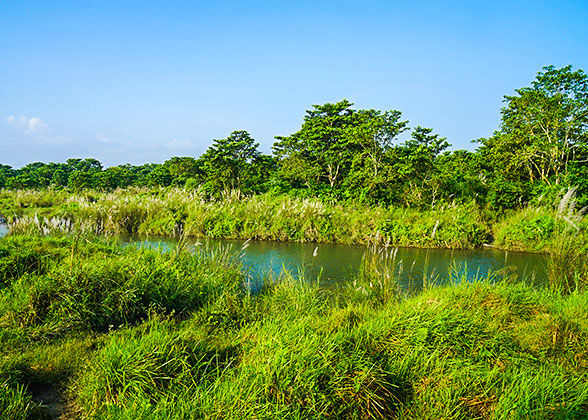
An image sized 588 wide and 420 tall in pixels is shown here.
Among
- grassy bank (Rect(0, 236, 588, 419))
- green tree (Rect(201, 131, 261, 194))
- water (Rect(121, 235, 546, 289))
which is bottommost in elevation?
water (Rect(121, 235, 546, 289))

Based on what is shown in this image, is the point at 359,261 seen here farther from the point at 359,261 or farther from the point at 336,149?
the point at 336,149

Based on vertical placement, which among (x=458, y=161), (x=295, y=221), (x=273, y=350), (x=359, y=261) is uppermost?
(x=458, y=161)

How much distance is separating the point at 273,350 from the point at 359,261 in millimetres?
7278

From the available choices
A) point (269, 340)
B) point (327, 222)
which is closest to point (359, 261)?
point (327, 222)

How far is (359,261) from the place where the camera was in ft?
32.4

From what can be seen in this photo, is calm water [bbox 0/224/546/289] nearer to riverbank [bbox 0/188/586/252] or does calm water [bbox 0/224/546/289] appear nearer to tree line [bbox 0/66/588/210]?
riverbank [bbox 0/188/586/252]

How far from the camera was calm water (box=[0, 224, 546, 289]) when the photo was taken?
26.3 feet

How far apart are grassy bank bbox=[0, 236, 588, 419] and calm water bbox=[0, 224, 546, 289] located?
2832 millimetres

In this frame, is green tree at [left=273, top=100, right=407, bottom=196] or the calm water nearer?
the calm water

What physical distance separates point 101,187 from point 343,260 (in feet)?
95.2

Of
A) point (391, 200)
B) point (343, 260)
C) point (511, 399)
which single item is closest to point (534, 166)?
point (391, 200)

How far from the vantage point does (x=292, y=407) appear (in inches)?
93.3

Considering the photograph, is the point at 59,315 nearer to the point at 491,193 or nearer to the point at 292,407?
the point at 292,407

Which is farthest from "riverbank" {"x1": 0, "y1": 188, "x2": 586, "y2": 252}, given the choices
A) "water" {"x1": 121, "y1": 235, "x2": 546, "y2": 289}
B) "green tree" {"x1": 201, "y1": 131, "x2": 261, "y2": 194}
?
"green tree" {"x1": 201, "y1": 131, "x2": 261, "y2": 194}
